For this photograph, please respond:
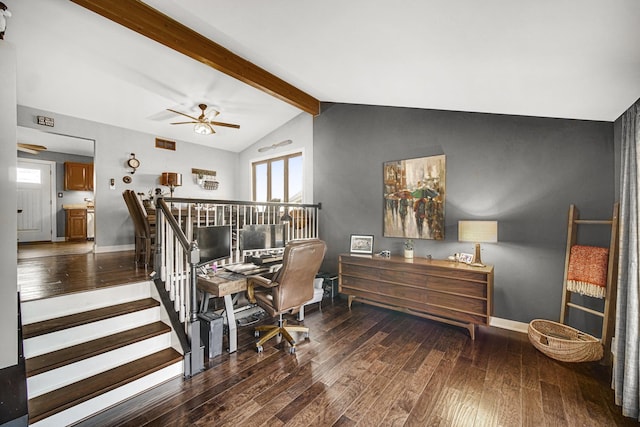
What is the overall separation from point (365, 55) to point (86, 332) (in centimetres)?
349

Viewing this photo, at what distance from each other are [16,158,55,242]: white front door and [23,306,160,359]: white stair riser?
6.72 metres

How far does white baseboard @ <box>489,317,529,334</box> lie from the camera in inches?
123

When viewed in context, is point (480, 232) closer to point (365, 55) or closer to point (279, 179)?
point (365, 55)

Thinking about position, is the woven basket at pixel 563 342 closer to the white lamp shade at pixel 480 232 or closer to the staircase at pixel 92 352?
the white lamp shade at pixel 480 232

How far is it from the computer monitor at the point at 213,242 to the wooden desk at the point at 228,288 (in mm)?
221

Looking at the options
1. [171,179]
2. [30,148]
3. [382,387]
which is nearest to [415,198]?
[382,387]

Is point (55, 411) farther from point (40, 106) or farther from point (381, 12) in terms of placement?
point (40, 106)

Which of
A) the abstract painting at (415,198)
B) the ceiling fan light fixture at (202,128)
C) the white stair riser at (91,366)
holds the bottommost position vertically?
the white stair riser at (91,366)

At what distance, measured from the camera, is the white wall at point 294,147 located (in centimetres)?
539

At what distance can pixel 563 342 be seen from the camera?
2.46m

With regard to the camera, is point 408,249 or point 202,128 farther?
point 202,128

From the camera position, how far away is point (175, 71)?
3865 mm

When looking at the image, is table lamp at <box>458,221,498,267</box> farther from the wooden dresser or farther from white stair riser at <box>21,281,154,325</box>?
white stair riser at <box>21,281,154,325</box>

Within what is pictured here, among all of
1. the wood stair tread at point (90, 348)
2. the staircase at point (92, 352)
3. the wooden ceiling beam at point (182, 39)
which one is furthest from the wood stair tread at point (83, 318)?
the wooden ceiling beam at point (182, 39)
